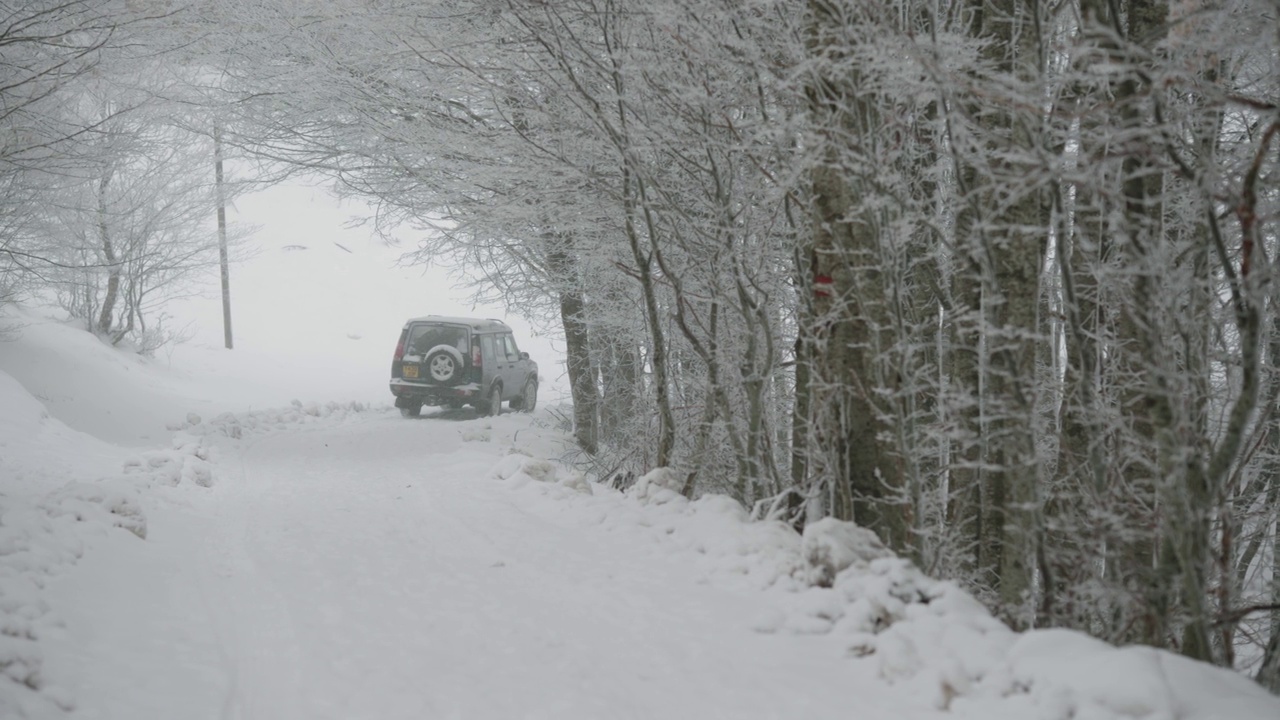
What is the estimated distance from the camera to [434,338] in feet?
57.6

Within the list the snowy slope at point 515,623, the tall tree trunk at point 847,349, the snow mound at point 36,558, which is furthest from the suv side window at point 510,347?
the tall tree trunk at point 847,349

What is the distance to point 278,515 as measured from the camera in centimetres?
792

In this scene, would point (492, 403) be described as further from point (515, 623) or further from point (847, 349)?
point (515, 623)

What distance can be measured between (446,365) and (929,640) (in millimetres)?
14341

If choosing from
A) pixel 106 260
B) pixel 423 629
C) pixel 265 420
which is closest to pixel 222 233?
pixel 106 260

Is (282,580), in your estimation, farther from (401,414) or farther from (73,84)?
(401,414)

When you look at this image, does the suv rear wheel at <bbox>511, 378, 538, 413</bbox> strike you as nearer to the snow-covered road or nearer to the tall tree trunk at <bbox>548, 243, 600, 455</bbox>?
the tall tree trunk at <bbox>548, 243, 600, 455</bbox>

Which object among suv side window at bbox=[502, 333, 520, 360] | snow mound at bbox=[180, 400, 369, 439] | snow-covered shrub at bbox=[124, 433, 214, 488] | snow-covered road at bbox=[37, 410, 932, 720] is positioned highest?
suv side window at bbox=[502, 333, 520, 360]

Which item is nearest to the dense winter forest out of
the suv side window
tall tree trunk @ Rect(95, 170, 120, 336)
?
the suv side window

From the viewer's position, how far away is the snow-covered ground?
3.50 m

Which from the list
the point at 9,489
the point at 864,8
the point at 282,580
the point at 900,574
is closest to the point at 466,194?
the point at 9,489

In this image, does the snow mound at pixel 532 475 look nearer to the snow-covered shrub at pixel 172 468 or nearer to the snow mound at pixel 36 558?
the snow-covered shrub at pixel 172 468

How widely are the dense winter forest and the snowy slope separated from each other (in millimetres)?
567

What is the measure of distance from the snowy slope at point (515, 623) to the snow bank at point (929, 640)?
0.01 metres
